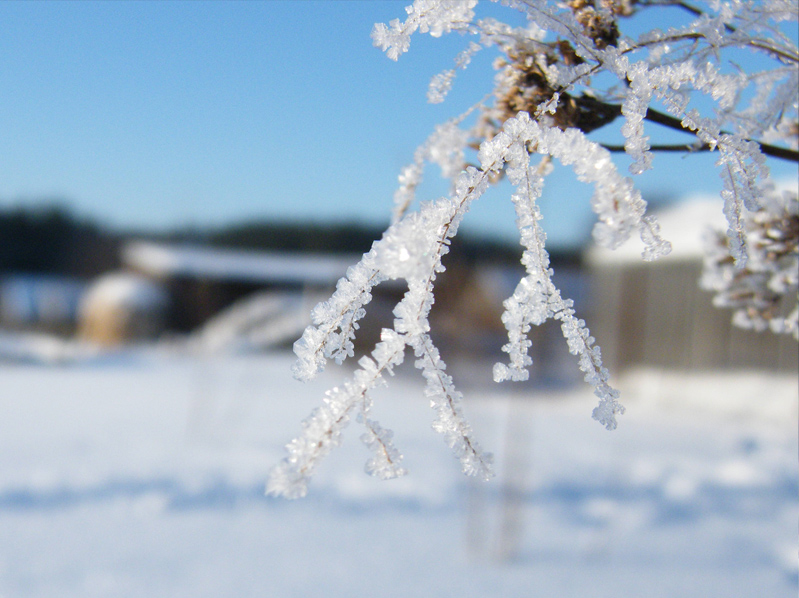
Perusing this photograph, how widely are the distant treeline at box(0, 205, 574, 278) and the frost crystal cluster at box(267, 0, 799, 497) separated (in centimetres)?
1883

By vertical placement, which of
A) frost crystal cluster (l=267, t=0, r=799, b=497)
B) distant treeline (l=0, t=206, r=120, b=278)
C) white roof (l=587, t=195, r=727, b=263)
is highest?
distant treeline (l=0, t=206, r=120, b=278)

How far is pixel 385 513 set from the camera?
2525mm

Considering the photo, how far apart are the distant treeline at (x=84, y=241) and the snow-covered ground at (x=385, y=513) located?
51.7ft

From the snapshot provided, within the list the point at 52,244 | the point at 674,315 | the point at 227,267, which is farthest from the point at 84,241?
the point at 674,315

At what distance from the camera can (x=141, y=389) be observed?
21.3 feet

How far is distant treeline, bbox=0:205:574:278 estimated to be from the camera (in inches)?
837

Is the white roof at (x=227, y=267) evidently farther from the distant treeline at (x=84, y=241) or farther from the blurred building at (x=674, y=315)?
the blurred building at (x=674, y=315)

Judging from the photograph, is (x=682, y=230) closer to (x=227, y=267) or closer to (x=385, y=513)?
(x=385, y=513)

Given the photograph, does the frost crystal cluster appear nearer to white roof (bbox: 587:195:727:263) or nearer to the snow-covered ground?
the snow-covered ground

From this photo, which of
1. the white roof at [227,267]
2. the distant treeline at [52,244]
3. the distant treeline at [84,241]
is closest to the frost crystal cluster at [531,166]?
the white roof at [227,267]

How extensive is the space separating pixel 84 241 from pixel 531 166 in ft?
80.6

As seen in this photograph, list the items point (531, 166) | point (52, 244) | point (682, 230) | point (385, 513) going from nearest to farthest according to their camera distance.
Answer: point (531, 166) → point (385, 513) → point (682, 230) → point (52, 244)

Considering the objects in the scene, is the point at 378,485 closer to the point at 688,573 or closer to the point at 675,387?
the point at 688,573

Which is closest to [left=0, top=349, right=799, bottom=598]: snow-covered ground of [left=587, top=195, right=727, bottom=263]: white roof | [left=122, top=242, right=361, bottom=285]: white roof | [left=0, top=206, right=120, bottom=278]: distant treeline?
[left=587, top=195, right=727, bottom=263]: white roof
